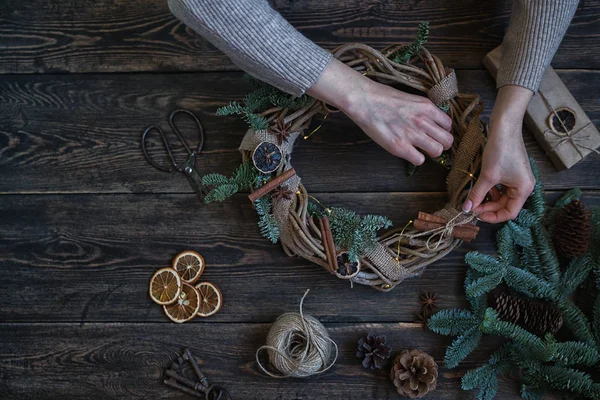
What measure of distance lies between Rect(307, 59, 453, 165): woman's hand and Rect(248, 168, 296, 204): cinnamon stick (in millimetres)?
204

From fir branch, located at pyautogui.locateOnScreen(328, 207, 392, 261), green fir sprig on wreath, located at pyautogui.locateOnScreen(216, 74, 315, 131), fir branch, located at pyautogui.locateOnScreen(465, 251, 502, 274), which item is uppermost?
green fir sprig on wreath, located at pyautogui.locateOnScreen(216, 74, 315, 131)

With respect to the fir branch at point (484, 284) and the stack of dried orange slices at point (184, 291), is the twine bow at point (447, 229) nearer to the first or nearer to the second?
the fir branch at point (484, 284)

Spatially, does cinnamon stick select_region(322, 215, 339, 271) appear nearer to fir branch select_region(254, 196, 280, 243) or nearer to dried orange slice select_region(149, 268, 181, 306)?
fir branch select_region(254, 196, 280, 243)

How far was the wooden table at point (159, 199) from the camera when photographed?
4.59ft

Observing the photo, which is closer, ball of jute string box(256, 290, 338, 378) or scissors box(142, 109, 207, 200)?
ball of jute string box(256, 290, 338, 378)

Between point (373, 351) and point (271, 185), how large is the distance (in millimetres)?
515

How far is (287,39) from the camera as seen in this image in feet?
3.70

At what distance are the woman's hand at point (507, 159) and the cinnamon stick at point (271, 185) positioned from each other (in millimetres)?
439


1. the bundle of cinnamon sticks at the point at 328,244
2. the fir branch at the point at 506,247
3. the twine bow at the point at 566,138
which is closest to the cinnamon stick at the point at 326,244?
the bundle of cinnamon sticks at the point at 328,244

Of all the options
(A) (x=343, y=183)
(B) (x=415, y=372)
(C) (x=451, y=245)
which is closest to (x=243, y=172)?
(A) (x=343, y=183)

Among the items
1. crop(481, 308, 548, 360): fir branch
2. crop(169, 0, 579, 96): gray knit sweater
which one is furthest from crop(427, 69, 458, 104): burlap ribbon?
crop(481, 308, 548, 360): fir branch

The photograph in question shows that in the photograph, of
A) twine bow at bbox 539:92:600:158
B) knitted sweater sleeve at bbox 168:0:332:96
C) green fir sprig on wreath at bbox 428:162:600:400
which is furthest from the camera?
twine bow at bbox 539:92:600:158

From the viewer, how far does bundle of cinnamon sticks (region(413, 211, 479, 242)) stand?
125 centimetres

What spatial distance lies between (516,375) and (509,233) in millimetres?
388
